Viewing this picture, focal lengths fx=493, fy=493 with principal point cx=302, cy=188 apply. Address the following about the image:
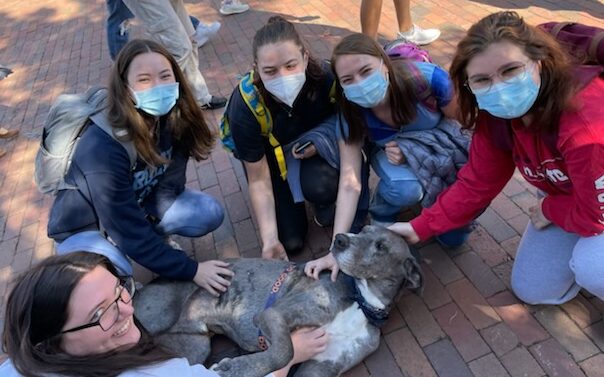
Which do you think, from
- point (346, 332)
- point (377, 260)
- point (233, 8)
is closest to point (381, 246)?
point (377, 260)

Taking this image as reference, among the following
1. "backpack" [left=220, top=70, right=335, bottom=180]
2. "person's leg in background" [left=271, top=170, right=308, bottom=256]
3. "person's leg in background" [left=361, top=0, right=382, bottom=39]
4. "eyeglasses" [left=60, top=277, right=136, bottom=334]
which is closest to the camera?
"eyeglasses" [left=60, top=277, right=136, bottom=334]

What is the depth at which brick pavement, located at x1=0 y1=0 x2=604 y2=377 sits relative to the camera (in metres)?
2.96

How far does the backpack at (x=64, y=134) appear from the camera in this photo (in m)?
2.86

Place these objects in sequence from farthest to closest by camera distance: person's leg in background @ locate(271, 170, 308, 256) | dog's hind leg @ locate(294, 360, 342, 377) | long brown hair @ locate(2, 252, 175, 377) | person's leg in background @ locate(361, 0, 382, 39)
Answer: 1. person's leg in background @ locate(361, 0, 382, 39)
2. person's leg in background @ locate(271, 170, 308, 256)
3. dog's hind leg @ locate(294, 360, 342, 377)
4. long brown hair @ locate(2, 252, 175, 377)

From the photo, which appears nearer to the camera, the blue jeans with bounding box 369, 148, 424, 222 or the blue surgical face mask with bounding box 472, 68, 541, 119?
the blue surgical face mask with bounding box 472, 68, 541, 119

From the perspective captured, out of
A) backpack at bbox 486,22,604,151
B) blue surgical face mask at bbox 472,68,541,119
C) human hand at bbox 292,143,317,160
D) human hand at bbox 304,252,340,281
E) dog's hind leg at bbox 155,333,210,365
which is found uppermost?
backpack at bbox 486,22,604,151

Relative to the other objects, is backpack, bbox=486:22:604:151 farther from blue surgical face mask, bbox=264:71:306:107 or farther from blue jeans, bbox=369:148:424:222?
blue surgical face mask, bbox=264:71:306:107

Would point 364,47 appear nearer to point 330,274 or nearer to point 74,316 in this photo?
point 330,274

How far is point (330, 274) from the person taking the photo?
10.4 ft

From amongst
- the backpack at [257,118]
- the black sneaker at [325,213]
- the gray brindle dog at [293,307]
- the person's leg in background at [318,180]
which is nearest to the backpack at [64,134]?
the backpack at [257,118]

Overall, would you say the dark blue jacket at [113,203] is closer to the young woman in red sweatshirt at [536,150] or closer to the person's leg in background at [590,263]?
the young woman in red sweatshirt at [536,150]

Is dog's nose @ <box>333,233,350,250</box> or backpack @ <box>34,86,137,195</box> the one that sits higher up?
backpack @ <box>34,86,137,195</box>

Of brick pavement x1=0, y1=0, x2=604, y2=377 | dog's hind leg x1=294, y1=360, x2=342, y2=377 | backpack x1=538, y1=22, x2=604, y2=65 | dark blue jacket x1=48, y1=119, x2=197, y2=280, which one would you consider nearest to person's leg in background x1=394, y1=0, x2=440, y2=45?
brick pavement x1=0, y1=0, x2=604, y2=377

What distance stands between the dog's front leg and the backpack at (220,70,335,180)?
123 centimetres
